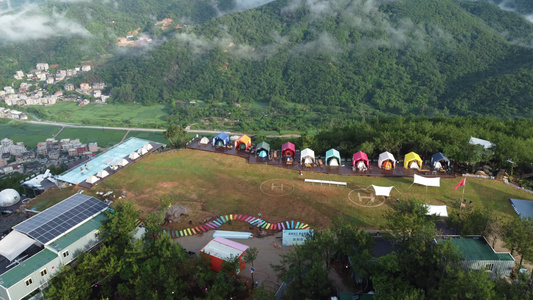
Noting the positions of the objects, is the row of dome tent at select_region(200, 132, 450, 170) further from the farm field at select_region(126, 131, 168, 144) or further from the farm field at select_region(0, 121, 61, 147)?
the farm field at select_region(0, 121, 61, 147)

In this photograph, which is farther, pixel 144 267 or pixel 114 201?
pixel 114 201

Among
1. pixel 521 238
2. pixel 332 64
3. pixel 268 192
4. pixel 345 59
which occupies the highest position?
pixel 345 59

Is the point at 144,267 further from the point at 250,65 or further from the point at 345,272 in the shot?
the point at 250,65

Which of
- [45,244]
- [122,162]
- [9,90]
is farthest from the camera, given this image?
[9,90]

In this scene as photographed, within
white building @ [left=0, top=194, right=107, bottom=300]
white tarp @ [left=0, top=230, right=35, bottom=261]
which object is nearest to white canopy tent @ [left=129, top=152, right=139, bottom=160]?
white building @ [left=0, top=194, right=107, bottom=300]

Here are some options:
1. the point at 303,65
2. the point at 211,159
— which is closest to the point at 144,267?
the point at 211,159

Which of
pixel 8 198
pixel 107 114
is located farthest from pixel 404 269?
pixel 107 114

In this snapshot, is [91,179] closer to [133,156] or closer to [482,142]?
[133,156]
